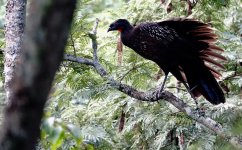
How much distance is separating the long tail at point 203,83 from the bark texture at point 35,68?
277cm

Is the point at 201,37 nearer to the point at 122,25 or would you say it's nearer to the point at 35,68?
the point at 122,25

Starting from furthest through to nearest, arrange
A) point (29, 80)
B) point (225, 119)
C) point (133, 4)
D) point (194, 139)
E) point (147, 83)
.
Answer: point (133, 4) → point (147, 83) → point (194, 139) → point (225, 119) → point (29, 80)

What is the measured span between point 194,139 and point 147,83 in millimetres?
643

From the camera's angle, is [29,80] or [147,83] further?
[147,83]

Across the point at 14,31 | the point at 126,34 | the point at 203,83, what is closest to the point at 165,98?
the point at 203,83

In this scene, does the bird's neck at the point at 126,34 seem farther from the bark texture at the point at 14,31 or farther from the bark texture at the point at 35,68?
the bark texture at the point at 35,68

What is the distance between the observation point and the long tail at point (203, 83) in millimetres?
3443

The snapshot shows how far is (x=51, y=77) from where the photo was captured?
30.7 inches

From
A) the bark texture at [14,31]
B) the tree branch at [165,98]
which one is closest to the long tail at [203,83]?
the tree branch at [165,98]

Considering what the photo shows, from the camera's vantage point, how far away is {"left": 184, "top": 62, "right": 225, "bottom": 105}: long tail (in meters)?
3.44

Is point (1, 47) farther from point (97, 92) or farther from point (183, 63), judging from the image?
point (183, 63)

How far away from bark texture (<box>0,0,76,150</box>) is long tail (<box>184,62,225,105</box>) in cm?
277

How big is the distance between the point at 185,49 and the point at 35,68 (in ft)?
9.62

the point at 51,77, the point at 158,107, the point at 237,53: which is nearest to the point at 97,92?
the point at 158,107
